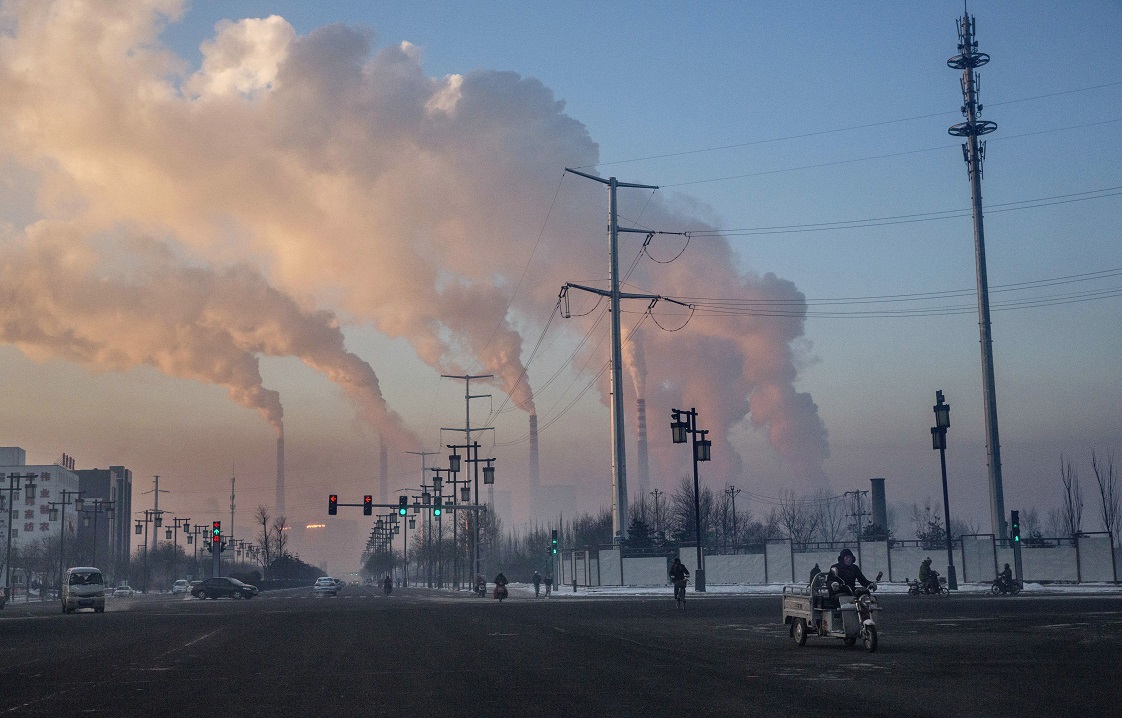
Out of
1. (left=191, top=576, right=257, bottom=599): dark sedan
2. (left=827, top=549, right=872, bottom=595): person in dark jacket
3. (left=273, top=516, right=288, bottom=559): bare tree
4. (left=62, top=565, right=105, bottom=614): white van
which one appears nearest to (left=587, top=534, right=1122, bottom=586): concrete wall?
(left=191, top=576, right=257, bottom=599): dark sedan

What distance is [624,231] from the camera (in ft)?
198

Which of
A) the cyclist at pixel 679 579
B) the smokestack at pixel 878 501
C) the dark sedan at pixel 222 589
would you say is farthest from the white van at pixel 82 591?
the smokestack at pixel 878 501

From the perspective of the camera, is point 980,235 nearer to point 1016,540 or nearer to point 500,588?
point 1016,540

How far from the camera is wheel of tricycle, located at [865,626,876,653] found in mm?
18141

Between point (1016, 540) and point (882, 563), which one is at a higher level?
point (1016, 540)

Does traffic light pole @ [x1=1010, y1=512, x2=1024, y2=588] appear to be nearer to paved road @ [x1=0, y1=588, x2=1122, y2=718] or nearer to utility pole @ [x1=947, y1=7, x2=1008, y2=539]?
utility pole @ [x1=947, y1=7, x2=1008, y2=539]

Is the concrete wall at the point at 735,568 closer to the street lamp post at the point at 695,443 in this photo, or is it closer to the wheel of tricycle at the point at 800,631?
the street lamp post at the point at 695,443

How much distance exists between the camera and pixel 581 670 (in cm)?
1597

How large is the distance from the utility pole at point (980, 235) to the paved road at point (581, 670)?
22.2m

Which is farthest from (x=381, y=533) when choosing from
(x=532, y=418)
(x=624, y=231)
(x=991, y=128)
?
(x=991, y=128)

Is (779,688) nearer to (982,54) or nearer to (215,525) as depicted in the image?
(982,54)

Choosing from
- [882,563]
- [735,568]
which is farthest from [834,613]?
[735,568]

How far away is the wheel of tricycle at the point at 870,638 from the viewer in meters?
18.1

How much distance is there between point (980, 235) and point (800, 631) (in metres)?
38.7
